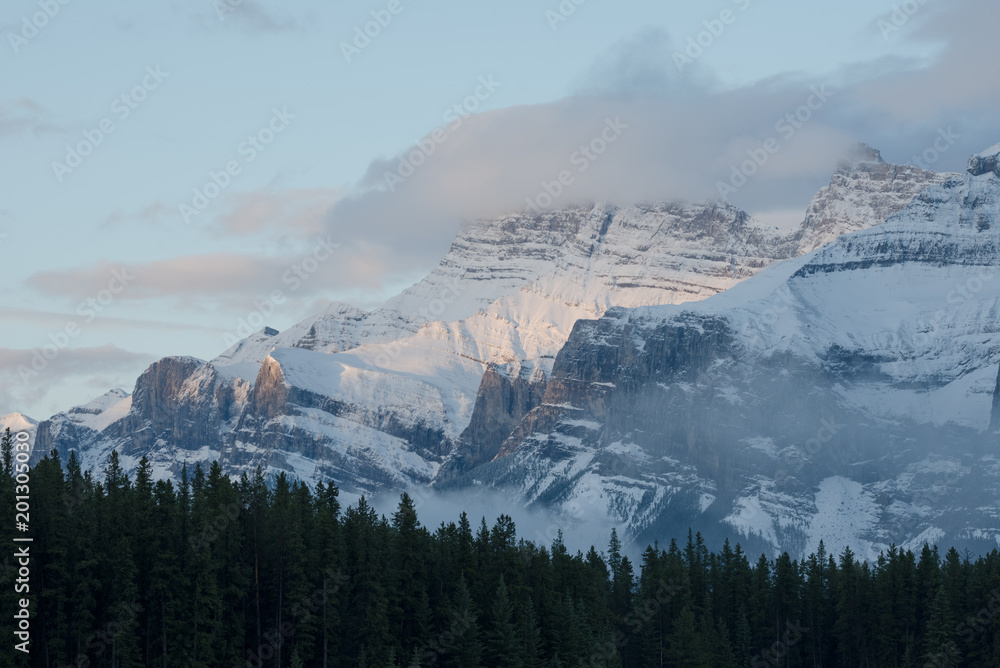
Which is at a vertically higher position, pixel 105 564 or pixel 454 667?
pixel 105 564

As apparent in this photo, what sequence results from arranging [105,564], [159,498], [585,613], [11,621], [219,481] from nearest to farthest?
1. [11,621]
2. [105,564]
3. [159,498]
4. [219,481]
5. [585,613]

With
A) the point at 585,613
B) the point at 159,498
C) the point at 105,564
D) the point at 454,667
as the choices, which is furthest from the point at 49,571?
the point at 585,613

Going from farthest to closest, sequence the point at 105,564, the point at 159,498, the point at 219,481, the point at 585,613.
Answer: the point at 585,613 → the point at 219,481 → the point at 159,498 → the point at 105,564

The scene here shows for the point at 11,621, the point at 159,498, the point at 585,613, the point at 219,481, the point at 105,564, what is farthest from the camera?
the point at 585,613

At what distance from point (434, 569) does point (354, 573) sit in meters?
14.7

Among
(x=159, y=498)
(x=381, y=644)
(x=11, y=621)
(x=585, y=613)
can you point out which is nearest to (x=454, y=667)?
(x=381, y=644)

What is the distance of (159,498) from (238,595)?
12812mm

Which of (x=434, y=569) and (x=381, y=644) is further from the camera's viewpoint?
(x=434, y=569)

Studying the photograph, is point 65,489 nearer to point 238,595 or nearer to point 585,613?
point 238,595

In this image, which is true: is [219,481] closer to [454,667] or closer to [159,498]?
[159,498]

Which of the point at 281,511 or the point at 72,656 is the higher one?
the point at 281,511

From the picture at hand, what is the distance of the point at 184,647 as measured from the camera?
509 ft

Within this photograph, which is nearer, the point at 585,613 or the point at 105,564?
the point at 105,564

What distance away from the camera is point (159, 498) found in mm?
167375
